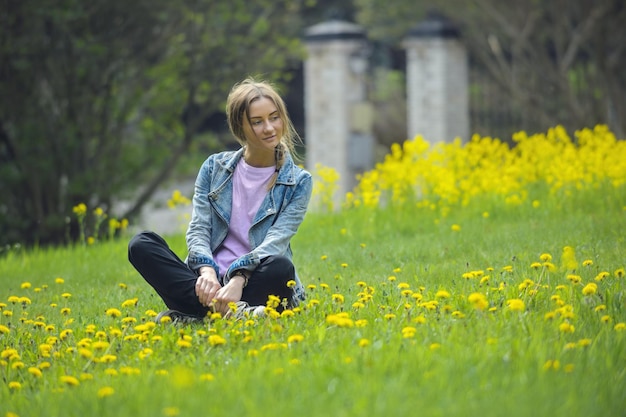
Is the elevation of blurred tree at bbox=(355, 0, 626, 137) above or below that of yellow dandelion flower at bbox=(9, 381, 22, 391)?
above

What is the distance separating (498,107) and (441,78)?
5.53ft

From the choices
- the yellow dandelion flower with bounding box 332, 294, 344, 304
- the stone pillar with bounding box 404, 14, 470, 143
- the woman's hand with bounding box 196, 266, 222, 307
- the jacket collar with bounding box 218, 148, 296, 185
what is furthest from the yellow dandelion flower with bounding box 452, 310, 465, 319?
the stone pillar with bounding box 404, 14, 470, 143

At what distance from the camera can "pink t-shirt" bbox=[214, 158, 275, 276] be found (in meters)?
4.58

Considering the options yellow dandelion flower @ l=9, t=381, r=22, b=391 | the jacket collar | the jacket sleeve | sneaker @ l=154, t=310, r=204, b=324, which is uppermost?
the jacket collar

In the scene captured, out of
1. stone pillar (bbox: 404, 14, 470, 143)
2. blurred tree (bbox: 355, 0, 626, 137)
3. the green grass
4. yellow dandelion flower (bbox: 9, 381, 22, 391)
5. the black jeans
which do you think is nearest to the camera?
the green grass

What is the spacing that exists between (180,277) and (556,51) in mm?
12649

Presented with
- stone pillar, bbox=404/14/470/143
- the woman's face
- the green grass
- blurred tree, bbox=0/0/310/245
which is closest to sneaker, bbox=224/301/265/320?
the green grass

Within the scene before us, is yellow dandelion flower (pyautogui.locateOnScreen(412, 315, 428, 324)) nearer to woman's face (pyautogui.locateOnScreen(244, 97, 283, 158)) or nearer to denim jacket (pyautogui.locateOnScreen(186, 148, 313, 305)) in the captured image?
denim jacket (pyautogui.locateOnScreen(186, 148, 313, 305))

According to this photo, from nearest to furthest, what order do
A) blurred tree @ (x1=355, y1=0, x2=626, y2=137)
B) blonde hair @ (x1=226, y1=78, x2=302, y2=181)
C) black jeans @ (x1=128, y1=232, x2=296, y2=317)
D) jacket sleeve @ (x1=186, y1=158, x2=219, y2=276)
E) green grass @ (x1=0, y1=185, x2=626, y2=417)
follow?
green grass @ (x1=0, y1=185, x2=626, y2=417) → black jeans @ (x1=128, y1=232, x2=296, y2=317) → jacket sleeve @ (x1=186, y1=158, x2=219, y2=276) → blonde hair @ (x1=226, y1=78, x2=302, y2=181) → blurred tree @ (x1=355, y1=0, x2=626, y2=137)

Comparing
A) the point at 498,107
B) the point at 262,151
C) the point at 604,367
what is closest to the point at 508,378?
the point at 604,367

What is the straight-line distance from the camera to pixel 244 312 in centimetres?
407

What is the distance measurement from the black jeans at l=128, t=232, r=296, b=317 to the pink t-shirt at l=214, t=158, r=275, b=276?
0.64ft

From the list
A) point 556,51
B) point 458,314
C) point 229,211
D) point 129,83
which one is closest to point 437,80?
point 556,51

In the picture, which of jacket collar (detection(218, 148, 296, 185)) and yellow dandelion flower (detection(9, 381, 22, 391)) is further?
jacket collar (detection(218, 148, 296, 185))
